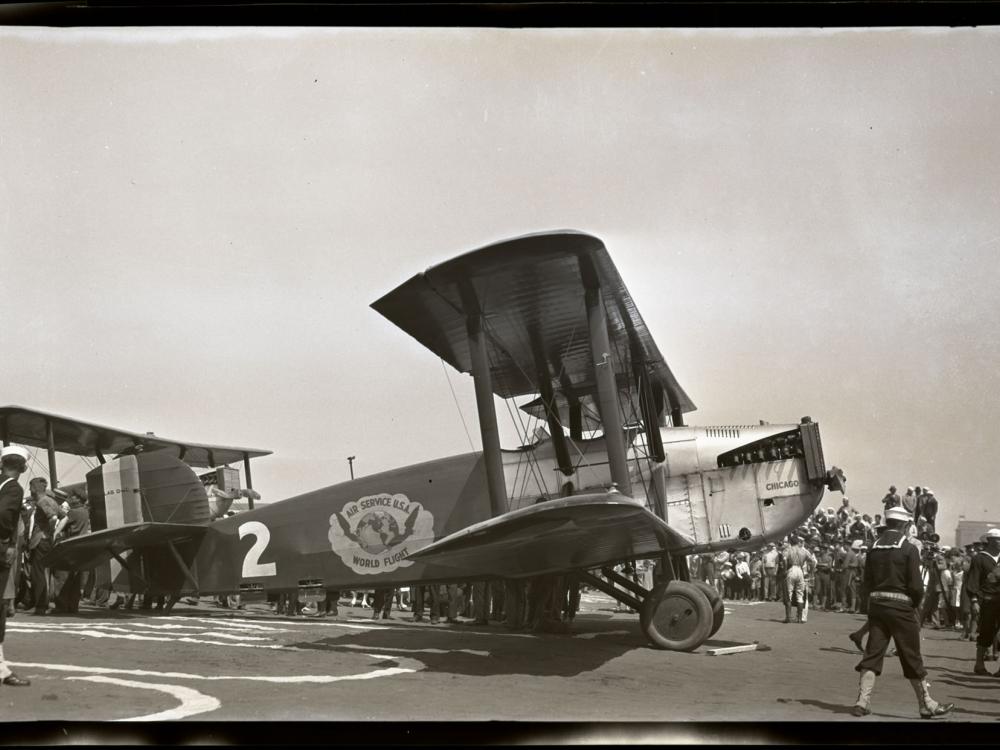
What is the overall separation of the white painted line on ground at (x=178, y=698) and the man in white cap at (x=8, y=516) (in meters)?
→ 0.46

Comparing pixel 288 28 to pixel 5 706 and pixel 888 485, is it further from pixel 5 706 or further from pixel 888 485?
pixel 888 485

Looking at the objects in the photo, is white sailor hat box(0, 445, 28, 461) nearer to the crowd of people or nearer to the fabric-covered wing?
the fabric-covered wing

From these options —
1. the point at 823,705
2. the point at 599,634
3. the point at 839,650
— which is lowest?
the point at 839,650

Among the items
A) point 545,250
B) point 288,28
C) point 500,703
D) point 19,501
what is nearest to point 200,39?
point 288,28

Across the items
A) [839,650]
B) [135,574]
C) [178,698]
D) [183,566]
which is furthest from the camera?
[135,574]

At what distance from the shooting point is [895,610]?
623cm

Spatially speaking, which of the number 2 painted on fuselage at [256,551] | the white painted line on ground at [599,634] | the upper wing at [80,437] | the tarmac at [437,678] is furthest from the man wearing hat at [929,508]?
the upper wing at [80,437]

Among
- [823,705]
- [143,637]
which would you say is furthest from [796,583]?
[143,637]

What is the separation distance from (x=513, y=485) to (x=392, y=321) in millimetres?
2565

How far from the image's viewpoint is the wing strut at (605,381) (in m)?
8.48

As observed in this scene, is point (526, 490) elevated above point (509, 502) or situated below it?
above

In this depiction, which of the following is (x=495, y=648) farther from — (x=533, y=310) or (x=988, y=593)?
(x=988, y=593)

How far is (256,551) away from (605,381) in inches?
243

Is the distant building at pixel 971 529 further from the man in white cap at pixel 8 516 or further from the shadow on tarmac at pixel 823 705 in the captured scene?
the man in white cap at pixel 8 516
